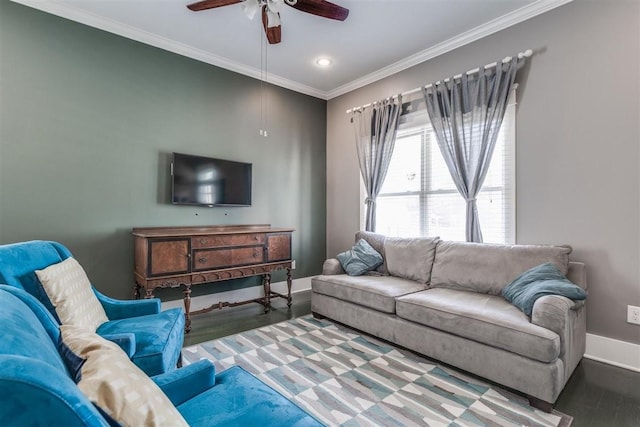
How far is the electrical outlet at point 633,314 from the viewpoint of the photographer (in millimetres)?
2328

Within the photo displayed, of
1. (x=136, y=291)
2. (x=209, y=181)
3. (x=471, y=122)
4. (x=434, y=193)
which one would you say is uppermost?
(x=471, y=122)

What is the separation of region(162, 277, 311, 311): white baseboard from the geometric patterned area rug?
0.89m

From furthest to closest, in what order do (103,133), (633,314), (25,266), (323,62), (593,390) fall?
(323,62)
(103,133)
(633,314)
(593,390)
(25,266)

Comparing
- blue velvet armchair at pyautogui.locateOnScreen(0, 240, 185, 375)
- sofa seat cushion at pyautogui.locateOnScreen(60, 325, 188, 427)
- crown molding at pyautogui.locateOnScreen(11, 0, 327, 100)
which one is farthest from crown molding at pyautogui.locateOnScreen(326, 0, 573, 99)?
sofa seat cushion at pyautogui.locateOnScreen(60, 325, 188, 427)

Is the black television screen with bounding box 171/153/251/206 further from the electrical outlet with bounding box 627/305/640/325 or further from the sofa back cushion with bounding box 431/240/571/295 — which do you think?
the electrical outlet with bounding box 627/305/640/325

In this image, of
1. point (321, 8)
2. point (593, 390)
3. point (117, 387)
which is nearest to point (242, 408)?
point (117, 387)

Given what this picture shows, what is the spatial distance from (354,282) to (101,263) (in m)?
2.44

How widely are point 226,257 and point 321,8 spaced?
2.40 metres

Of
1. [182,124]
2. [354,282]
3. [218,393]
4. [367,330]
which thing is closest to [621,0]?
[354,282]

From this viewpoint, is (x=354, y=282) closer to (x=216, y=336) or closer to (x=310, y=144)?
(x=216, y=336)

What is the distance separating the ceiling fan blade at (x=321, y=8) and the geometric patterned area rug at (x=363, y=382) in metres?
2.66

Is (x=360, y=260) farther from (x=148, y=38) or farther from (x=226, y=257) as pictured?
(x=148, y=38)

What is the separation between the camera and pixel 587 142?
2551mm

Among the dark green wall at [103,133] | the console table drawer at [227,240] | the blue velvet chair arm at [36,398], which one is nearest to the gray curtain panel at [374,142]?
the dark green wall at [103,133]
